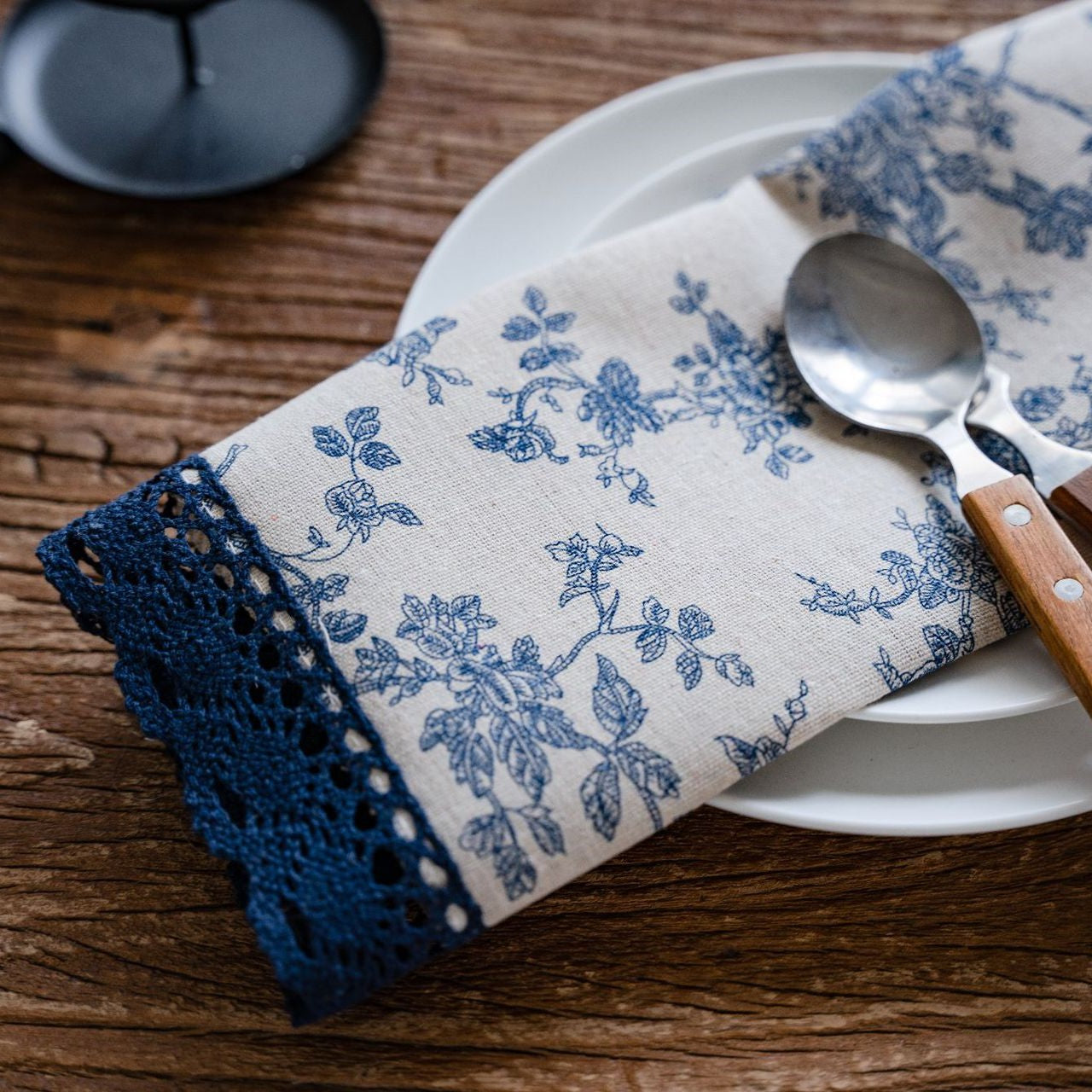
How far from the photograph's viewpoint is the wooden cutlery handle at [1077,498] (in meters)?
0.48

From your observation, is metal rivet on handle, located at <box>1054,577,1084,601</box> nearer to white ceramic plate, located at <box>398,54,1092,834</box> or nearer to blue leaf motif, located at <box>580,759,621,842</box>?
white ceramic plate, located at <box>398,54,1092,834</box>

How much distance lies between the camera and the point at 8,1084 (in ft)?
1.60

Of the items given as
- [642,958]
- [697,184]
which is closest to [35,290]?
[697,184]

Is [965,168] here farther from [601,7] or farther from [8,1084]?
[8,1084]

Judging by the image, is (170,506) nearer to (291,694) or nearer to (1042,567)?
(291,694)

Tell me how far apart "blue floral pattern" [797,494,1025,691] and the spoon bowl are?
52 millimetres

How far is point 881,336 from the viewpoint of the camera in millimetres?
555

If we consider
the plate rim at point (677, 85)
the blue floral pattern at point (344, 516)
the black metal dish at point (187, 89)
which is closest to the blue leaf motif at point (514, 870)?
the blue floral pattern at point (344, 516)

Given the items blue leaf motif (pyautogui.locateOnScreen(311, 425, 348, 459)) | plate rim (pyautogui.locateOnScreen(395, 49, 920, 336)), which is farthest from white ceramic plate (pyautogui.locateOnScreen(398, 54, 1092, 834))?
blue leaf motif (pyautogui.locateOnScreen(311, 425, 348, 459))

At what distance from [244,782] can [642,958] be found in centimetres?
19

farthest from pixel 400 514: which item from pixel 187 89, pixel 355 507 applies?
pixel 187 89

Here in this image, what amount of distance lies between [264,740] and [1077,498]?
1.11 ft

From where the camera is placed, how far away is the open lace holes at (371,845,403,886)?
16.8 inches

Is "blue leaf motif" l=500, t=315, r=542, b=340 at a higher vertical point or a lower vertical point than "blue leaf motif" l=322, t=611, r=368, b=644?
higher
